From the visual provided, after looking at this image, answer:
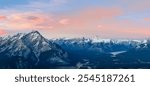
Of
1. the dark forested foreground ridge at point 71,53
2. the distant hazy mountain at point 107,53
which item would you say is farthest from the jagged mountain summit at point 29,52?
the distant hazy mountain at point 107,53

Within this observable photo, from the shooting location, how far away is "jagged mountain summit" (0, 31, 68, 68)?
18842 millimetres

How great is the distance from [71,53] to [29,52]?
175 cm

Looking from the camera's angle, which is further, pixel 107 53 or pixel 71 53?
pixel 107 53

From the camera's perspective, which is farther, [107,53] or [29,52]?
[107,53]

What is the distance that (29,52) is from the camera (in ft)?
64.1

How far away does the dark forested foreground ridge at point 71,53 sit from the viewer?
741 inches

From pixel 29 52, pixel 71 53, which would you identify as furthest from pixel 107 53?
pixel 29 52

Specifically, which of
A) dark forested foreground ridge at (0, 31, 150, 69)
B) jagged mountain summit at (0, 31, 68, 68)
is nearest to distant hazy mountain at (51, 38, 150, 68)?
dark forested foreground ridge at (0, 31, 150, 69)

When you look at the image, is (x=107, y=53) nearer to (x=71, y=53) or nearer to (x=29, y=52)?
(x=71, y=53)

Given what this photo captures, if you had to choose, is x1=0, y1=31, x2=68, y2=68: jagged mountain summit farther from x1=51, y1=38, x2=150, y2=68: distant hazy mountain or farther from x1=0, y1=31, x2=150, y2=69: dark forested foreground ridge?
x1=51, y1=38, x2=150, y2=68: distant hazy mountain

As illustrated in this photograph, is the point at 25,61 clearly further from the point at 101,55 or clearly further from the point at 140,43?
the point at 140,43

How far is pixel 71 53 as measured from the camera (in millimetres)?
19625

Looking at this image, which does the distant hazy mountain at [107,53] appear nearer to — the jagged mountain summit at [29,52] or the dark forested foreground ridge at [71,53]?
the dark forested foreground ridge at [71,53]

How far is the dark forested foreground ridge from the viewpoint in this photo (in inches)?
741
